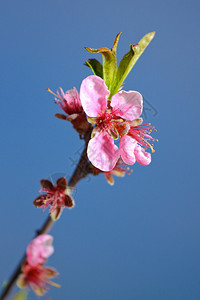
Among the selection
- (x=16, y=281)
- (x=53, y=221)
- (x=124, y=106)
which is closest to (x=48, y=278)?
(x=16, y=281)

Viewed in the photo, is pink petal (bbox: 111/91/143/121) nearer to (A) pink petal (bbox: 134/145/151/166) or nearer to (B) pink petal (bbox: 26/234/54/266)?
(A) pink petal (bbox: 134/145/151/166)

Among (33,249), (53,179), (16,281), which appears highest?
(53,179)

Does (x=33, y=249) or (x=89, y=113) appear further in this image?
(x=33, y=249)

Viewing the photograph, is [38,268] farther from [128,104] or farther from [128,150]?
[128,104]

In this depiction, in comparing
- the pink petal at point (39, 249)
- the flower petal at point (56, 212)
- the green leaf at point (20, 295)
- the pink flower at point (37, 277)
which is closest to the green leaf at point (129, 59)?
the flower petal at point (56, 212)

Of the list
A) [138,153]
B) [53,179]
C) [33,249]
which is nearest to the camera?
[138,153]

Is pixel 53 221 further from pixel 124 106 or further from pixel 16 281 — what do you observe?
pixel 124 106

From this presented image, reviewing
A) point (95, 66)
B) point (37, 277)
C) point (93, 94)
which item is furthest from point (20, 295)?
point (95, 66)
